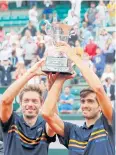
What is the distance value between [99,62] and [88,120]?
316 inches

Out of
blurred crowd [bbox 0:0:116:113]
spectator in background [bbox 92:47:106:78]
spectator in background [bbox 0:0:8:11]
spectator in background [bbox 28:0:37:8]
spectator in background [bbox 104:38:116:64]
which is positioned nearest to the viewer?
blurred crowd [bbox 0:0:116:113]

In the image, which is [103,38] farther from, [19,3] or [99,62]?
[19,3]

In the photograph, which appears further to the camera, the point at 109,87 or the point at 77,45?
the point at 77,45

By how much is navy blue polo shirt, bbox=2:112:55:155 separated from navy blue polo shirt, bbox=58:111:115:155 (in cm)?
26

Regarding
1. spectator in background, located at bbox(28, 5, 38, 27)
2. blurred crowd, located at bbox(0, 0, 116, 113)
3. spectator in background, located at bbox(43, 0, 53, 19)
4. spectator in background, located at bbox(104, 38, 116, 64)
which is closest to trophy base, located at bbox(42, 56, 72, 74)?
blurred crowd, located at bbox(0, 0, 116, 113)

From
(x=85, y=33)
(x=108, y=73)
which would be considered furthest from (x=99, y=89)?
(x=85, y=33)

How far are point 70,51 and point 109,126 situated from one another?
1.73ft

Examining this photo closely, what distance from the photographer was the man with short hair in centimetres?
327

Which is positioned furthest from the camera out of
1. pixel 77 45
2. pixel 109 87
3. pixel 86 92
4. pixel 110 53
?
pixel 110 53

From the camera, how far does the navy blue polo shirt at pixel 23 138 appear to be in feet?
10.8

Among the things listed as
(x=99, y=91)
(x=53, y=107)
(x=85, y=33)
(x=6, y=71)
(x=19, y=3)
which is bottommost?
(x=53, y=107)

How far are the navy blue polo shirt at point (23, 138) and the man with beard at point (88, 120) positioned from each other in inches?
6.7

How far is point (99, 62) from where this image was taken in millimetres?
11125

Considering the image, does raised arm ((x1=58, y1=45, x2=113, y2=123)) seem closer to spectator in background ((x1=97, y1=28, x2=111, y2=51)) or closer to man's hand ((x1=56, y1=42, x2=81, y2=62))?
man's hand ((x1=56, y1=42, x2=81, y2=62))
